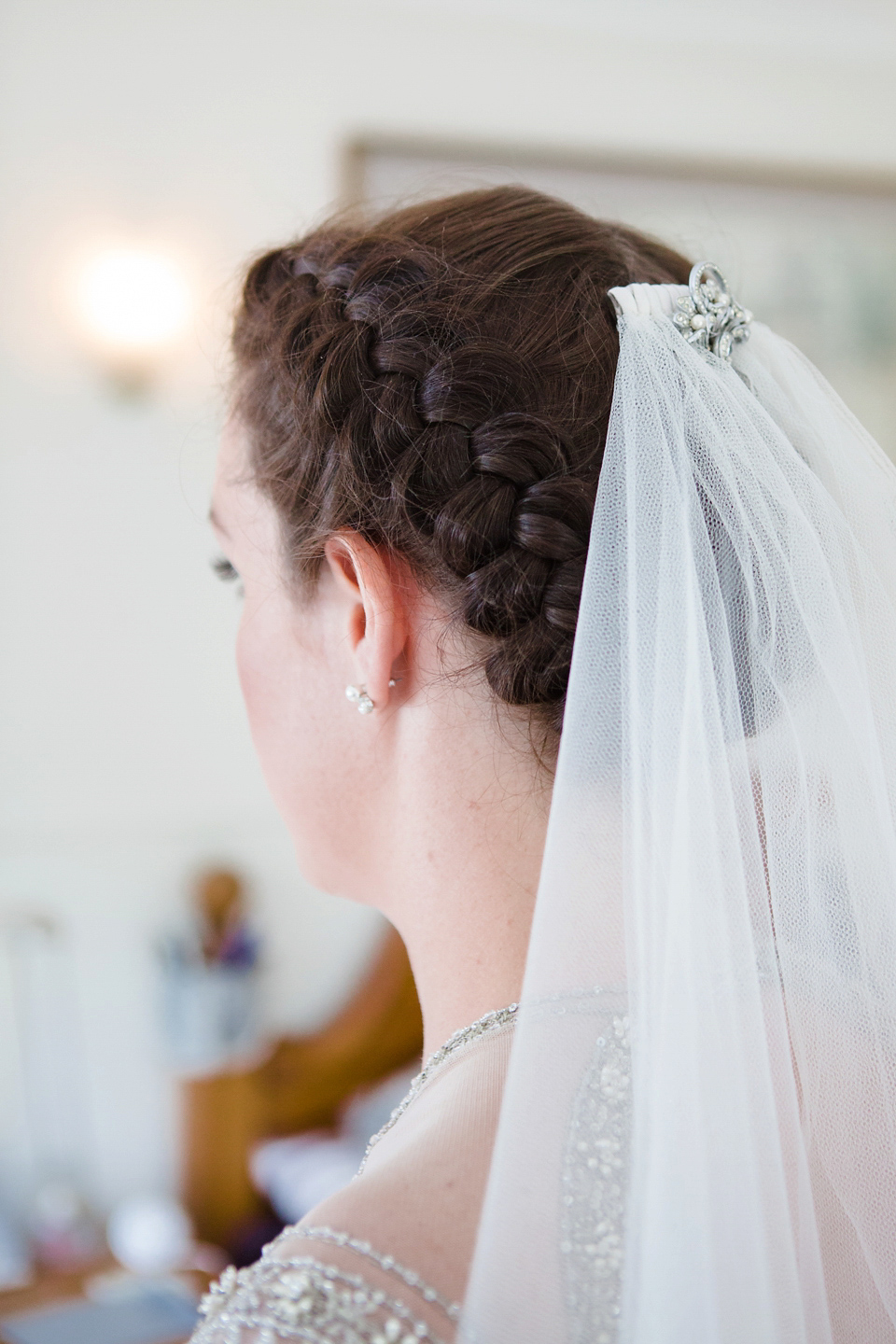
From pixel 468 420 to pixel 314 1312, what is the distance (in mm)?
485

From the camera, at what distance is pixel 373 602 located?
717mm

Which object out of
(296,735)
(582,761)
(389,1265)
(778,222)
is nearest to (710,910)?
(582,761)

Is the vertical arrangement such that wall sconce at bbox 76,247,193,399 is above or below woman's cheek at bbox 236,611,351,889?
above

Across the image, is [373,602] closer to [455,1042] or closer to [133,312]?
[455,1042]

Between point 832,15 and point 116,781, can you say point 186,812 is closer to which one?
point 116,781

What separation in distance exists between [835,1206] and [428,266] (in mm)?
608

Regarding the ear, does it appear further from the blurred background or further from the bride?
the blurred background

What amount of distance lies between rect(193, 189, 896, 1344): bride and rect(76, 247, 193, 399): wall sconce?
1610 mm

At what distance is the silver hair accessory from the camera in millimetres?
710

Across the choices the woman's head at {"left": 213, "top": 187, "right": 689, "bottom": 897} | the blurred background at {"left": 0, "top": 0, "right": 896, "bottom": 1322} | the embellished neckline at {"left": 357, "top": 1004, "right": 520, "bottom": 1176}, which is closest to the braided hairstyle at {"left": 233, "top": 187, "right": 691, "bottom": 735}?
the woman's head at {"left": 213, "top": 187, "right": 689, "bottom": 897}

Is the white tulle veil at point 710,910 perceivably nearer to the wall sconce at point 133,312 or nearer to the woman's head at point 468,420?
the woman's head at point 468,420

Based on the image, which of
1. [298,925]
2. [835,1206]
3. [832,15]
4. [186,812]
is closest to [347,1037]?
[298,925]

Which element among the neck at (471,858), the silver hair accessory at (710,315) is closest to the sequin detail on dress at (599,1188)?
the neck at (471,858)

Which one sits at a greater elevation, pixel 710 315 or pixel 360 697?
pixel 710 315
